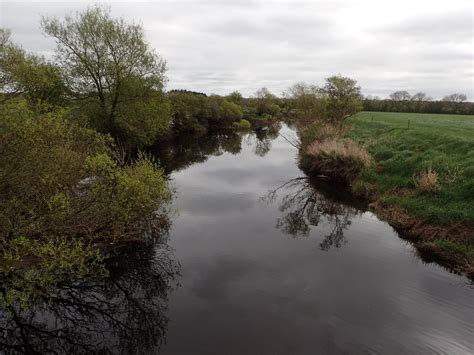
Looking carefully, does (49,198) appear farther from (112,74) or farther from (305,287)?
(112,74)

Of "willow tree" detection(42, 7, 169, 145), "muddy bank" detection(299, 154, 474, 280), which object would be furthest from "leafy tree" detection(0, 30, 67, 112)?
"muddy bank" detection(299, 154, 474, 280)

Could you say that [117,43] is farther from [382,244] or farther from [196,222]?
[382,244]

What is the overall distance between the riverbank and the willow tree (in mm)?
23098

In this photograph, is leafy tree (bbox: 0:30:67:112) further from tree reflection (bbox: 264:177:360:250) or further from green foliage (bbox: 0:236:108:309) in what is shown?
tree reflection (bbox: 264:177:360:250)

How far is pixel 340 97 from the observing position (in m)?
42.9

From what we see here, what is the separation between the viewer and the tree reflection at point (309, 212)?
2050 cm

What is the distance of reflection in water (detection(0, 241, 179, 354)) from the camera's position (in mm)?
11109

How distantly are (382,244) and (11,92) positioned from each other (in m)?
31.3

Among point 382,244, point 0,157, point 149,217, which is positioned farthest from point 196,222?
point 0,157

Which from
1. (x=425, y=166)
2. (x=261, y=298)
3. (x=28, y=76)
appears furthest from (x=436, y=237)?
(x=28, y=76)

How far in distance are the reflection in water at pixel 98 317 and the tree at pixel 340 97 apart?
3386 cm

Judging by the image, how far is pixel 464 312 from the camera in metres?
12.9

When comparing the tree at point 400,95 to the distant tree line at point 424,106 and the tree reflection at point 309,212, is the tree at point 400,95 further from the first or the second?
the tree reflection at point 309,212

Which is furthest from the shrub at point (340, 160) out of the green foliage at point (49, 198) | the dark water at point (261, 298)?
the green foliage at point (49, 198)
